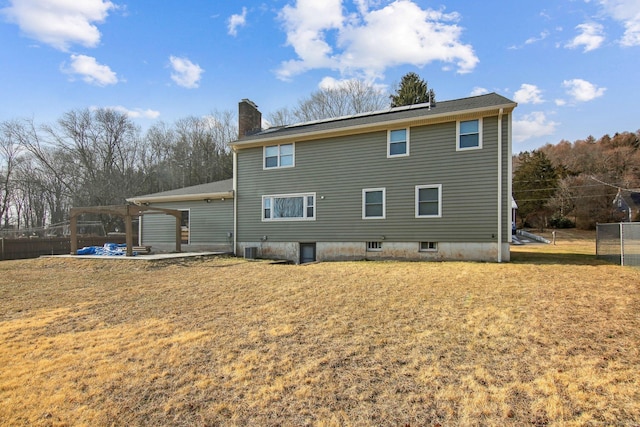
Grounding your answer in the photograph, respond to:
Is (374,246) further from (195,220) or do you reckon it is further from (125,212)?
(125,212)

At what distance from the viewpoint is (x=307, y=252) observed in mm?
14891

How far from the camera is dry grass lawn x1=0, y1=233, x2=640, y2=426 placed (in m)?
2.90

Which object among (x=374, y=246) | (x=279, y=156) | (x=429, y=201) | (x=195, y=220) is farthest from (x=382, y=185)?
(x=195, y=220)

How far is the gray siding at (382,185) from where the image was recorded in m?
12.0

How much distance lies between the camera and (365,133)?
13.9 metres

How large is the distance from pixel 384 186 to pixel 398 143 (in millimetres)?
1775

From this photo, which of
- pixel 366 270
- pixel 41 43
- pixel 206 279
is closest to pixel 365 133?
pixel 366 270

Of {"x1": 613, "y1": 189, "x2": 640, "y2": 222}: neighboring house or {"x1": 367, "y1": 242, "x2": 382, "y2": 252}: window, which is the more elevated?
{"x1": 613, "y1": 189, "x2": 640, "y2": 222}: neighboring house

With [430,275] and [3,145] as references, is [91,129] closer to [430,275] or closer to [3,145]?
[3,145]

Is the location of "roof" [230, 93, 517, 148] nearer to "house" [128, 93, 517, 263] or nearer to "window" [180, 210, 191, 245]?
"house" [128, 93, 517, 263]

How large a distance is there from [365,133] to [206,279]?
8.48 metres

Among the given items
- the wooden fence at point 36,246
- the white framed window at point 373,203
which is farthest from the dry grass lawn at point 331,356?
the wooden fence at point 36,246

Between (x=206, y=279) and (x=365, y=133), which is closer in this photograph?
(x=206, y=279)

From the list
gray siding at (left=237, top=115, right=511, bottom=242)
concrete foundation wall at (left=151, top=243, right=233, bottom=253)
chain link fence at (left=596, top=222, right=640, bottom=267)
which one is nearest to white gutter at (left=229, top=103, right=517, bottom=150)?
gray siding at (left=237, top=115, right=511, bottom=242)
